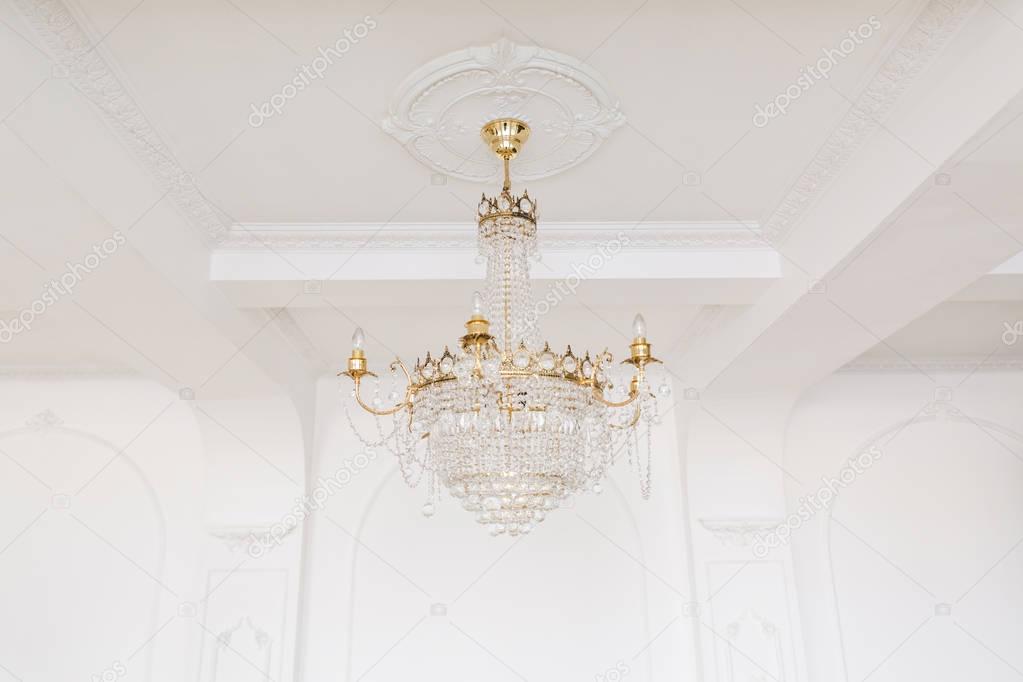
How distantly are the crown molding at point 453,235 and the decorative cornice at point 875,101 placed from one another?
0.78 feet

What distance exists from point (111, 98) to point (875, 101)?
2.63 metres

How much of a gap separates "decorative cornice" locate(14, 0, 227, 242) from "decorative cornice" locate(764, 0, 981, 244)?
8.23ft

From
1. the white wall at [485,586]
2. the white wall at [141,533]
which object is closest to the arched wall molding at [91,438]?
the white wall at [141,533]

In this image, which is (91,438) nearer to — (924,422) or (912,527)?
(912,527)

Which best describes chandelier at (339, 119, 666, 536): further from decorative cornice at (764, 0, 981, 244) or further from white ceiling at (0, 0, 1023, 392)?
decorative cornice at (764, 0, 981, 244)

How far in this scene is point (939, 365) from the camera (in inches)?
229

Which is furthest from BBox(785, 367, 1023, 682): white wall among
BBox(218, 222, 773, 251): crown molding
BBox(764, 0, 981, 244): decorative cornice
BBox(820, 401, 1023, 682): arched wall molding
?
BBox(764, 0, 981, 244): decorative cornice

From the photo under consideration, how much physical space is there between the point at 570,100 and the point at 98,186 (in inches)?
65.5

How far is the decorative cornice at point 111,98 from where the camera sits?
251cm

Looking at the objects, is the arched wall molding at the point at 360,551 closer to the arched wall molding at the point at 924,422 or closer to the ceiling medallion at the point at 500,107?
the arched wall molding at the point at 924,422

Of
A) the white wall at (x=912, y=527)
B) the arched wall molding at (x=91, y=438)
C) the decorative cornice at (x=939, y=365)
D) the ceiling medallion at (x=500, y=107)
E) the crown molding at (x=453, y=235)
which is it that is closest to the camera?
the ceiling medallion at (x=500, y=107)

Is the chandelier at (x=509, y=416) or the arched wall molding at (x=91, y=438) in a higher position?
the arched wall molding at (x=91, y=438)

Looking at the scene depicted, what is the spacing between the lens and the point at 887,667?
5.26 metres

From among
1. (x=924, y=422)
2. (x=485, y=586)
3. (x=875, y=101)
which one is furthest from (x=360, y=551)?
(x=875, y=101)
